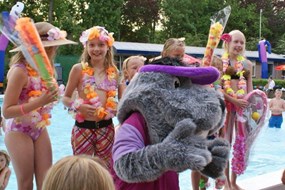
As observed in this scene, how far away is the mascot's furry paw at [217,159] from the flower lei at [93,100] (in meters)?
1.30

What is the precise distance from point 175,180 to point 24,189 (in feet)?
3.75

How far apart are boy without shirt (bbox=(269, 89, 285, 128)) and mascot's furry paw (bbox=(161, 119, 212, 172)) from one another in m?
8.58

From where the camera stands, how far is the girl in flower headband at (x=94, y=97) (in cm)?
327

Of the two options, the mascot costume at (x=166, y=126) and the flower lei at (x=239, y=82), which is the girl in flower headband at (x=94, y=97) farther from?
the flower lei at (x=239, y=82)

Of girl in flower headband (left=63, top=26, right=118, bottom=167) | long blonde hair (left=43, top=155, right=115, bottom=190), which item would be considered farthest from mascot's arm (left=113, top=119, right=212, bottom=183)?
girl in flower headband (left=63, top=26, right=118, bottom=167)

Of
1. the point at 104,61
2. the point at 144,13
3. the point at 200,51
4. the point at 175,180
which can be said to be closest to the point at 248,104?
the point at 104,61

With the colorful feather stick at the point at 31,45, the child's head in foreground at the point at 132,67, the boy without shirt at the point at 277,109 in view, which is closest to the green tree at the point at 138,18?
the boy without shirt at the point at 277,109

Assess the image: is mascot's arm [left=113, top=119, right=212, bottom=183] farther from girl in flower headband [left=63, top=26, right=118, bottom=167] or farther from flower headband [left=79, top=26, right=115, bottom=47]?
flower headband [left=79, top=26, right=115, bottom=47]

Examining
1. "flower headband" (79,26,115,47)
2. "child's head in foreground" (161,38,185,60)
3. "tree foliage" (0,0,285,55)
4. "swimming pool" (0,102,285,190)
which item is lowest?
"swimming pool" (0,102,285,190)

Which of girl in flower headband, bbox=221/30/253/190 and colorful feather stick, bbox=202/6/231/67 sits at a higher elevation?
colorful feather stick, bbox=202/6/231/67

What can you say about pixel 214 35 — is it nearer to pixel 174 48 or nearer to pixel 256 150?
pixel 174 48

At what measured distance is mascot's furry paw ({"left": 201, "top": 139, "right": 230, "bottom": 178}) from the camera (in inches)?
84.7

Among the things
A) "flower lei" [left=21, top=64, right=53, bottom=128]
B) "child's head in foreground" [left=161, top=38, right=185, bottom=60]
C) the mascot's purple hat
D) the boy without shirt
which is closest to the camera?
the mascot's purple hat

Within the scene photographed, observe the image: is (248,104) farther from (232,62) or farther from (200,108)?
(200,108)
